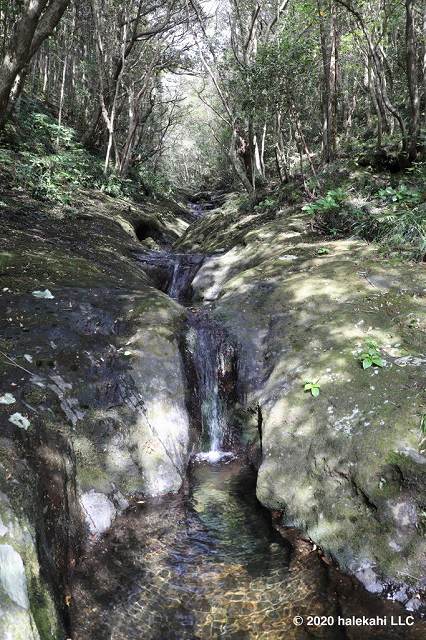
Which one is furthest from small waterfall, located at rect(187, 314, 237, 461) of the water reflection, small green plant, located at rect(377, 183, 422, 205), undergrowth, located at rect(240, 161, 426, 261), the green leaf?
small green plant, located at rect(377, 183, 422, 205)

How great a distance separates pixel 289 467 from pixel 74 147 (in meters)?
16.6

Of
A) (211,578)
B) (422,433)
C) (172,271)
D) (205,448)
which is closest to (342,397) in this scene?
(422,433)

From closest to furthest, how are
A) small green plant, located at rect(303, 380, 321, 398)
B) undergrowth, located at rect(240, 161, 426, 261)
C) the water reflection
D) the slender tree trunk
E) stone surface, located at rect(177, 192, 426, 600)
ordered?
the water reflection → stone surface, located at rect(177, 192, 426, 600) → small green plant, located at rect(303, 380, 321, 398) → undergrowth, located at rect(240, 161, 426, 261) → the slender tree trunk

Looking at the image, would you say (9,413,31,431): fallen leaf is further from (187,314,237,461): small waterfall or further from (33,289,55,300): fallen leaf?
(187,314,237,461): small waterfall

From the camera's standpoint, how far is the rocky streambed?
3881 millimetres

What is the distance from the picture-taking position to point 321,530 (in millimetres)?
4602

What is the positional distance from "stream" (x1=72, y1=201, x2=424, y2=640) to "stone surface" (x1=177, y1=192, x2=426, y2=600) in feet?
0.98

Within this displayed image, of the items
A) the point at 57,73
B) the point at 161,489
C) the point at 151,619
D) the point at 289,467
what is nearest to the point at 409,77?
the point at 289,467

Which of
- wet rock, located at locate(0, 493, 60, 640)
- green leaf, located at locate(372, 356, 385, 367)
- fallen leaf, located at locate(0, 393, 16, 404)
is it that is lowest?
wet rock, located at locate(0, 493, 60, 640)

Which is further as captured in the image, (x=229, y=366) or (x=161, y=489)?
→ (x=229, y=366)

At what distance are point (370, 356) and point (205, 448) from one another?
2700 millimetres

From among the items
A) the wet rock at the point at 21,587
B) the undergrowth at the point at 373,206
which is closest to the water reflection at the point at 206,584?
the wet rock at the point at 21,587

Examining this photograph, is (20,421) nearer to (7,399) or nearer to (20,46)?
(7,399)

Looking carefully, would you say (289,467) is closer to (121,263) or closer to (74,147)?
(121,263)
